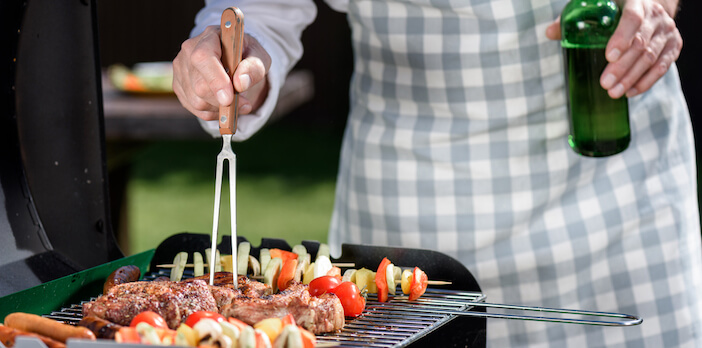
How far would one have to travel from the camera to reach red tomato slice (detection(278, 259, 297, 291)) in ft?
5.57

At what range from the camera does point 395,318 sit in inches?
59.1

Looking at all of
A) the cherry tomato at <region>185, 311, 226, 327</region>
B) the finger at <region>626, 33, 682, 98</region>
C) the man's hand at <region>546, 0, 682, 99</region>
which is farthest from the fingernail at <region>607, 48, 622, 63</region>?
the cherry tomato at <region>185, 311, 226, 327</region>

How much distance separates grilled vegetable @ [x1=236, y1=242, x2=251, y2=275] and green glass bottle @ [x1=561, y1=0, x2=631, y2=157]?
776mm

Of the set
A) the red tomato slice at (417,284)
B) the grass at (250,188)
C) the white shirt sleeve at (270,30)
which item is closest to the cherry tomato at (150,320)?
the red tomato slice at (417,284)

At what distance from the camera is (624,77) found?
1.80 meters

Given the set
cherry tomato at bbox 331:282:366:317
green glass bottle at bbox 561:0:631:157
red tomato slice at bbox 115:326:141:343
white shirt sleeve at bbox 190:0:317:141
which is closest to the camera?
red tomato slice at bbox 115:326:141:343

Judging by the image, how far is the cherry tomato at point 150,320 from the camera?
4.40 feet

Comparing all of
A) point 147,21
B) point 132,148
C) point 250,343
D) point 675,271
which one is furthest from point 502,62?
point 147,21

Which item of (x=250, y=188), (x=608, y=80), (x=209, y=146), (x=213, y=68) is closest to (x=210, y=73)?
(x=213, y=68)

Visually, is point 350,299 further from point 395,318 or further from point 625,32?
point 625,32

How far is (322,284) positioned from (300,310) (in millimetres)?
188

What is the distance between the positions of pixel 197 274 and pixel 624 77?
994 millimetres

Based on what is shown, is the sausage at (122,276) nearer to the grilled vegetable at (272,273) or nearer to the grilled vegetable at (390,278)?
the grilled vegetable at (272,273)

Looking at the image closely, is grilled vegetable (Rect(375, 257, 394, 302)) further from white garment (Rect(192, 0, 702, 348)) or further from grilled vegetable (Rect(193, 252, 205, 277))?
white garment (Rect(192, 0, 702, 348))
